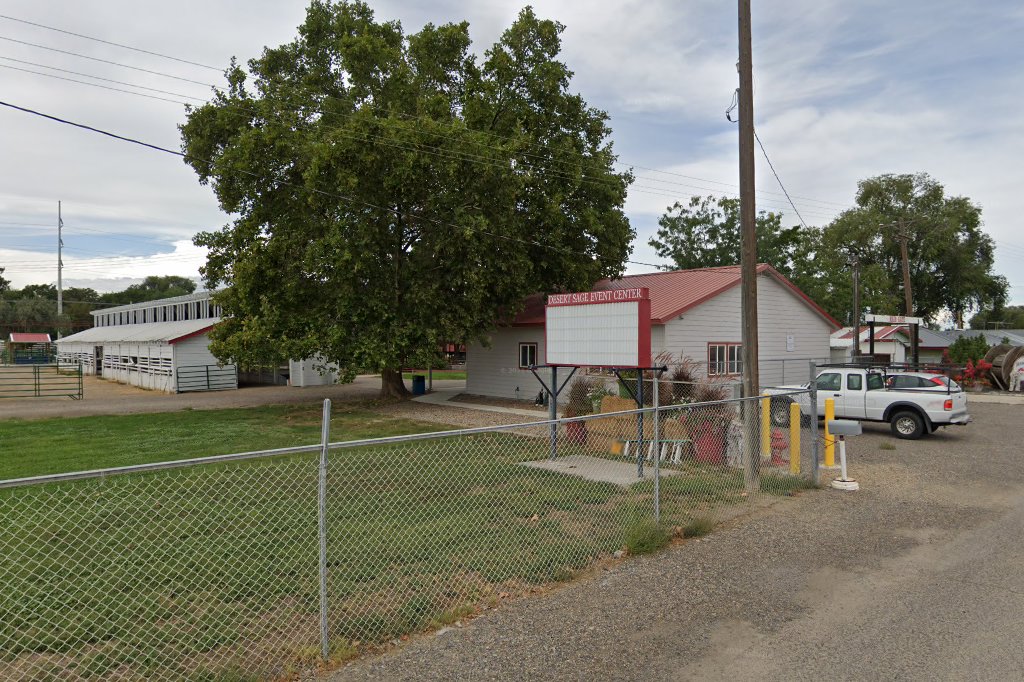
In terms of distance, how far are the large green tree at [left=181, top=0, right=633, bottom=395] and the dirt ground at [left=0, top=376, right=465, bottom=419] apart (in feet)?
12.0

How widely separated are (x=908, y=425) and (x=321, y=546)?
49.8ft

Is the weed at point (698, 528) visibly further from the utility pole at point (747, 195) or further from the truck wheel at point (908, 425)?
the truck wheel at point (908, 425)

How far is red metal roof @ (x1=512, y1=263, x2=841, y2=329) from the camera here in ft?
72.1

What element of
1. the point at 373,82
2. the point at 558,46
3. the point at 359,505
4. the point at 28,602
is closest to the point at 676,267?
the point at 558,46

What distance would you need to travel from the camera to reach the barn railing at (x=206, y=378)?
98.3 feet

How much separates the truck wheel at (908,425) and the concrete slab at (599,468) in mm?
7814

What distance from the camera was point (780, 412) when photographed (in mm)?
17078

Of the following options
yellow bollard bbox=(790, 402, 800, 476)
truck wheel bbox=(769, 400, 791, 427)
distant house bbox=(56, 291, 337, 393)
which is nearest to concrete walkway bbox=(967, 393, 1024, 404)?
truck wheel bbox=(769, 400, 791, 427)

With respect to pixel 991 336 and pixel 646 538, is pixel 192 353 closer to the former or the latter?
pixel 646 538

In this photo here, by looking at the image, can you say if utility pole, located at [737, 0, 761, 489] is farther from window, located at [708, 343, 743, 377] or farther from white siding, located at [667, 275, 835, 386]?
window, located at [708, 343, 743, 377]

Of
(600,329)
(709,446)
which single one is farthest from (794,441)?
(600,329)

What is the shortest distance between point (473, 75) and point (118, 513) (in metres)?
19.5

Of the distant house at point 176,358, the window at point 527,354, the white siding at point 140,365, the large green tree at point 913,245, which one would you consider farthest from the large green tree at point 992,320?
the white siding at point 140,365

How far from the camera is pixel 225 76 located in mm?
22281
